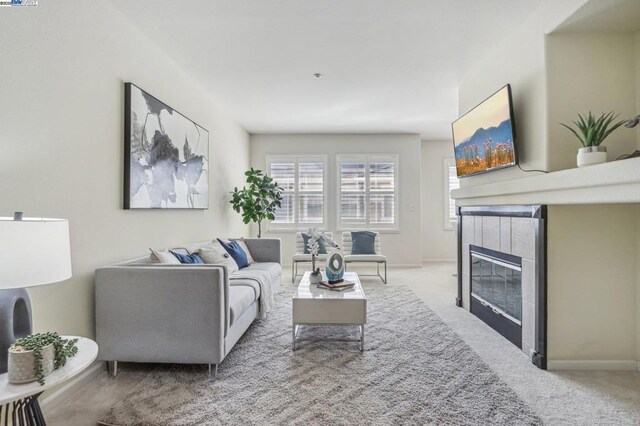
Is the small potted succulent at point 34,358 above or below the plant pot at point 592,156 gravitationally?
below

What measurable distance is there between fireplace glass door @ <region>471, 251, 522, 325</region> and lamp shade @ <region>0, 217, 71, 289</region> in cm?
314

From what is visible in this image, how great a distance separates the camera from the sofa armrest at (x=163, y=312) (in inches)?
93.5

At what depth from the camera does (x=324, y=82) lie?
431 centimetres

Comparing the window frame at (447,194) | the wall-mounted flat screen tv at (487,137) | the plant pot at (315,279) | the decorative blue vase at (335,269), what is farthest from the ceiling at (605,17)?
the window frame at (447,194)

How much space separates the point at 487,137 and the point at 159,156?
318 cm

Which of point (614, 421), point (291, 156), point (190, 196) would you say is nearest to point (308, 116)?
point (291, 156)

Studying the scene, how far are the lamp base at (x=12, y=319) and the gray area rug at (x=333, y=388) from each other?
2.43 feet

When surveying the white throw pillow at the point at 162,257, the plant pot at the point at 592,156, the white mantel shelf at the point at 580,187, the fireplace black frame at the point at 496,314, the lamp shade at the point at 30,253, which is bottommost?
the fireplace black frame at the point at 496,314

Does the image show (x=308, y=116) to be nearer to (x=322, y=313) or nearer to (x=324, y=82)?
(x=324, y=82)

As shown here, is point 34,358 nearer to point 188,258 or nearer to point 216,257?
point 188,258

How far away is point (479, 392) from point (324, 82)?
361 centimetres

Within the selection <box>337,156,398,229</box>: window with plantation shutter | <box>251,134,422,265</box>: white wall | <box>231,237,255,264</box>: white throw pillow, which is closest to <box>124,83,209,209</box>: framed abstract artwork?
<box>231,237,255,264</box>: white throw pillow

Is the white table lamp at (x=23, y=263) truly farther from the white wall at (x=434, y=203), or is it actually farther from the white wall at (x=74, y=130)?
the white wall at (x=434, y=203)

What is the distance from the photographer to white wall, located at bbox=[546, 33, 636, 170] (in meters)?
2.57
